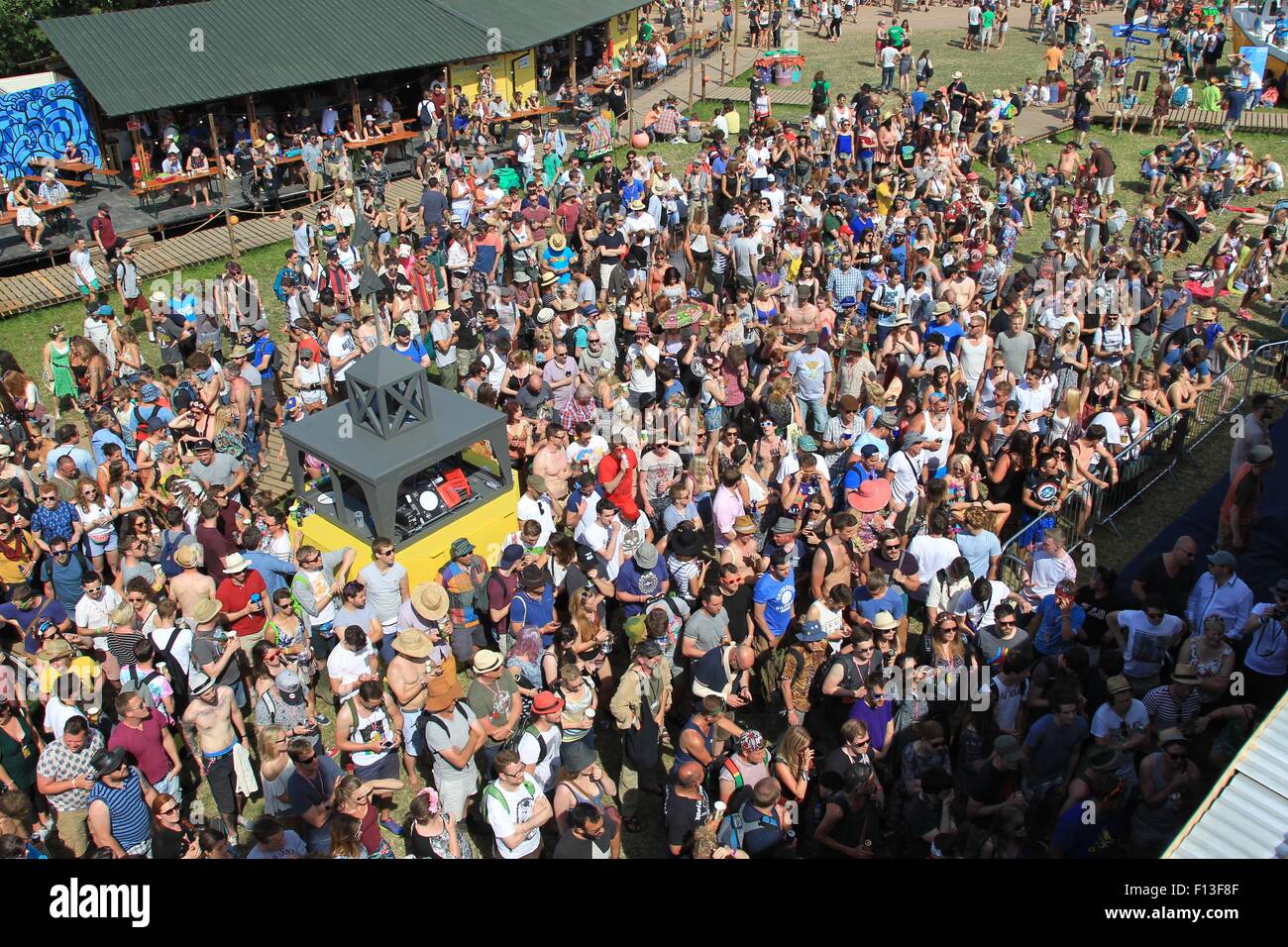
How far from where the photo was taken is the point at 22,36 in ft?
98.6

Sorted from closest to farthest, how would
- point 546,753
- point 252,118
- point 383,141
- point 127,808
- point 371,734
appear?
point 127,808 < point 546,753 < point 371,734 < point 252,118 < point 383,141

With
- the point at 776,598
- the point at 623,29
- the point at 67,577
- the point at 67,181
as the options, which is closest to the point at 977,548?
the point at 776,598

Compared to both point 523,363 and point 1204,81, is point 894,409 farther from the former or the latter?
point 1204,81

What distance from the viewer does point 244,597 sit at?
29.3 ft

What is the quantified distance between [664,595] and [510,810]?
2.49 m

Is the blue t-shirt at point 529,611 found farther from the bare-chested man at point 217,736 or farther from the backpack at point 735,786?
the bare-chested man at point 217,736

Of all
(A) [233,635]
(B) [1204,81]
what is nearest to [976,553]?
(A) [233,635]

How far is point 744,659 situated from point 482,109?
19.6 m

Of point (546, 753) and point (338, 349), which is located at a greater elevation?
point (338, 349)

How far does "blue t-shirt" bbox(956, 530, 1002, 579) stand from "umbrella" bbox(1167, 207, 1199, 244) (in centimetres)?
1198

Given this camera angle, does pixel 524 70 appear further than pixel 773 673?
Yes

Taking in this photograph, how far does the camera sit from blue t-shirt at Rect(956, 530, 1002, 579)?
9.13 m

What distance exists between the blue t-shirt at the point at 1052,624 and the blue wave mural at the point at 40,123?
67.7 ft

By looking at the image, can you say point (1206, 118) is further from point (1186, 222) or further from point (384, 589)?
point (384, 589)
